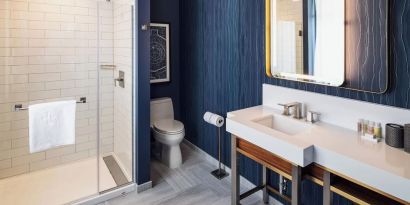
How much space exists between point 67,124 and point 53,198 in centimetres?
68

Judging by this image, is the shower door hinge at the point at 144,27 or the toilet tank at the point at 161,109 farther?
the toilet tank at the point at 161,109

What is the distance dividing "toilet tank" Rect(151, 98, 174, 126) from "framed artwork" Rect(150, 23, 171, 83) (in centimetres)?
29

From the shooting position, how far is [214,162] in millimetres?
3020

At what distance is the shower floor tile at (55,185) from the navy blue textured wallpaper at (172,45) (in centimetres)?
115

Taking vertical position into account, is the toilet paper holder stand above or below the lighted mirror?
below

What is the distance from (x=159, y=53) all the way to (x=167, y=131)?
1076 millimetres

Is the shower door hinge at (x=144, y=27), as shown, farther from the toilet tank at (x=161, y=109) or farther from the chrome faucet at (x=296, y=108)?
the chrome faucet at (x=296, y=108)

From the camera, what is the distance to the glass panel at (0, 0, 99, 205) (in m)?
2.46

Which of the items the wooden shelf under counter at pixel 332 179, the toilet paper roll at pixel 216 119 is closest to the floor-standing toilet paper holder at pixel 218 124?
the toilet paper roll at pixel 216 119

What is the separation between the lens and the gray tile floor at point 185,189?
236 cm

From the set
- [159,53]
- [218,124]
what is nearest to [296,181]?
[218,124]

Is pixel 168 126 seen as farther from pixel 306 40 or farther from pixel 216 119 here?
pixel 306 40

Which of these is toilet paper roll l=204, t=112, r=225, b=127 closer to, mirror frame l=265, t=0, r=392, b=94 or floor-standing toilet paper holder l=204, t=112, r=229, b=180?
floor-standing toilet paper holder l=204, t=112, r=229, b=180

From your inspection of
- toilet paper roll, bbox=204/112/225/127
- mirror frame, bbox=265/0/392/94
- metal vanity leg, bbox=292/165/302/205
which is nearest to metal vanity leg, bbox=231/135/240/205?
metal vanity leg, bbox=292/165/302/205
